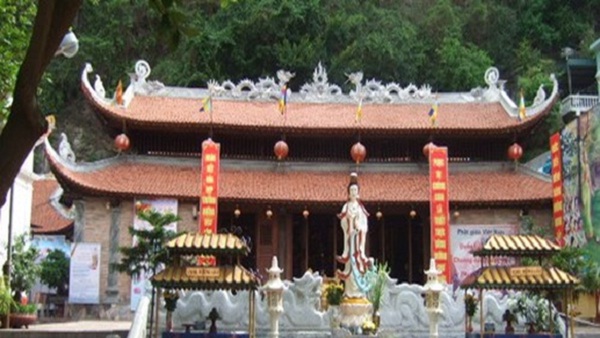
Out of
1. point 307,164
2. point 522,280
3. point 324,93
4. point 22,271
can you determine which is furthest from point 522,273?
point 324,93

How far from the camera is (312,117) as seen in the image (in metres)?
27.1

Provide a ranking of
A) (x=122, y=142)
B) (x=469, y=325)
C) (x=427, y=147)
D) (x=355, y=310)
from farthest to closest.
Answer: (x=122, y=142) < (x=427, y=147) < (x=355, y=310) < (x=469, y=325)

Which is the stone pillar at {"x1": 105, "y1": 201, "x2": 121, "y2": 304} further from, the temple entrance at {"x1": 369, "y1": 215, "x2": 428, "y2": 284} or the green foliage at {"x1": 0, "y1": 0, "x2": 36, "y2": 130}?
the green foliage at {"x1": 0, "y1": 0, "x2": 36, "y2": 130}

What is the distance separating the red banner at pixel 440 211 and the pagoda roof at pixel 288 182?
0.95m

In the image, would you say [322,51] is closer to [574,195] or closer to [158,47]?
[158,47]

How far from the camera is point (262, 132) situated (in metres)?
26.2

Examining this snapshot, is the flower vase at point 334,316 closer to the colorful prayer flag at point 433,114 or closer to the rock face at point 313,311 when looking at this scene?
the rock face at point 313,311

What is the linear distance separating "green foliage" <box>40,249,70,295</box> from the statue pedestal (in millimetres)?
17487

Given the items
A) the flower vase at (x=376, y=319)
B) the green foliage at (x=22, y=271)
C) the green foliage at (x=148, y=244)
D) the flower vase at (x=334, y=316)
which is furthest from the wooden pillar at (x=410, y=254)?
the green foliage at (x=22, y=271)

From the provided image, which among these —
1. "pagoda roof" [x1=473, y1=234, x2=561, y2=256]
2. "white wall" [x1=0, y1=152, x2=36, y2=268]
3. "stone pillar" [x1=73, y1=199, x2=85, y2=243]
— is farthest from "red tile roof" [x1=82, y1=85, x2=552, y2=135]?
"pagoda roof" [x1=473, y1=234, x2=561, y2=256]

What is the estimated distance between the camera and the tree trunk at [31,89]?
425cm

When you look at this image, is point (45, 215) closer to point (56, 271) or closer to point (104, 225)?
point (56, 271)

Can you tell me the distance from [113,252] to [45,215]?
1491 cm

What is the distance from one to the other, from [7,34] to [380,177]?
1678cm
